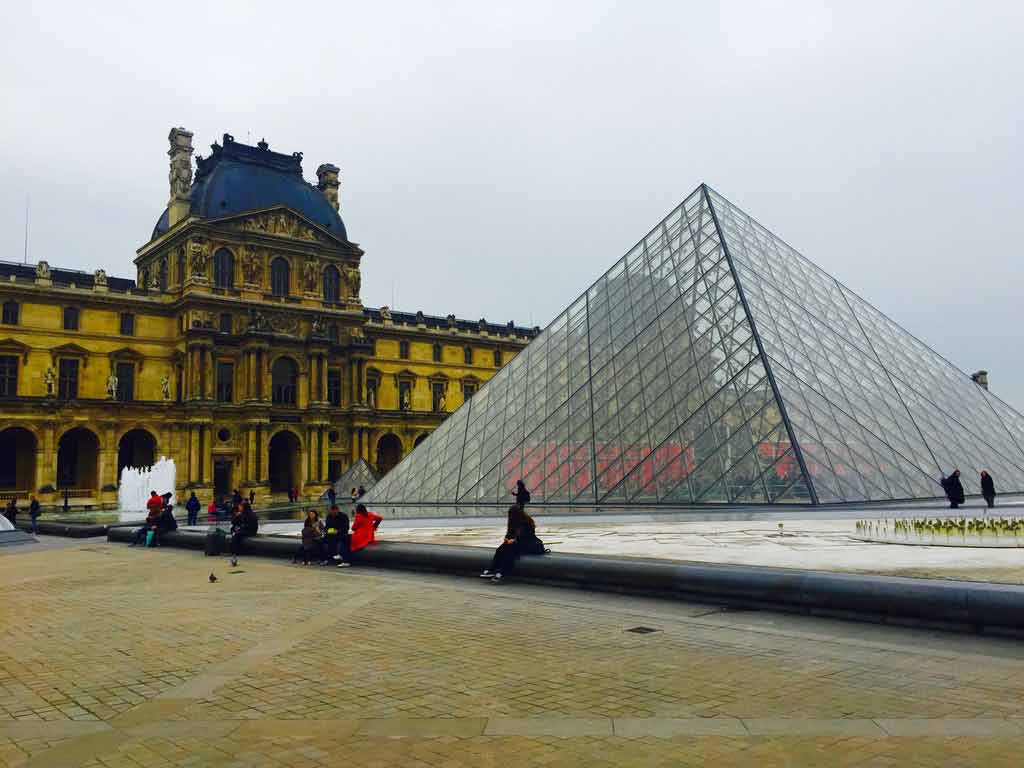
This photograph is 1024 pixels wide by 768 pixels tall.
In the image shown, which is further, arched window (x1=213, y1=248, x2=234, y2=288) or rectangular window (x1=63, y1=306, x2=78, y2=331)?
arched window (x1=213, y1=248, x2=234, y2=288)

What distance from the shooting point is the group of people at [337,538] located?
12680mm

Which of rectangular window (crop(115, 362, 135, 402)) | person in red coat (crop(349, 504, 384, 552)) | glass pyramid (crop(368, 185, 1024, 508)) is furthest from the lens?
rectangular window (crop(115, 362, 135, 402))

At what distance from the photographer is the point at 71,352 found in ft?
151

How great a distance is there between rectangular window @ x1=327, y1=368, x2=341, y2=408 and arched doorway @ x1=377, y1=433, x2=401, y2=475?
5087 mm

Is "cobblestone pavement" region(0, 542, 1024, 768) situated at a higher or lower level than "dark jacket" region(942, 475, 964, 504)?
lower

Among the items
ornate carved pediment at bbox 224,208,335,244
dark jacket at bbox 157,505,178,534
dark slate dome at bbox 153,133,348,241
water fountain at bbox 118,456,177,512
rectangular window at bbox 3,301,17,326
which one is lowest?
dark jacket at bbox 157,505,178,534

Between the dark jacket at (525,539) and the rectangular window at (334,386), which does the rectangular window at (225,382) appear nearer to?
the rectangular window at (334,386)

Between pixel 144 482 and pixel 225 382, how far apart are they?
25.3 ft

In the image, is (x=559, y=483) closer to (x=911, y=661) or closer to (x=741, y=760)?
(x=911, y=661)

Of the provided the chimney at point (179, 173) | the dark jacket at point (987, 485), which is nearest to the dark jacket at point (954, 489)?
the dark jacket at point (987, 485)

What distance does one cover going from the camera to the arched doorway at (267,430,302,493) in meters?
52.6

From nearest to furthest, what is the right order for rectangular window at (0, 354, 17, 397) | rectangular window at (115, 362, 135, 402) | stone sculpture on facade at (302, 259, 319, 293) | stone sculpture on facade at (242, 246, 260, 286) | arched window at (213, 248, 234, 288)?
rectangular window at (0, 354, 17, 397) → rectangular window at (115, 362, 135, 402) → arched window at (213, 248, 234, 288) → stone sculpture on facade at (242, 246, 260, 286) → stone sculpture on facade at (302, 259, 319, 293)

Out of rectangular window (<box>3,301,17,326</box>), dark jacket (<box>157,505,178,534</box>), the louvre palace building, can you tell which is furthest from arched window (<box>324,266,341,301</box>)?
dark jacket (<box>157,505,178,534</box>)

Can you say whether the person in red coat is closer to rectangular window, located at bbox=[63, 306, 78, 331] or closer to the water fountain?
the water fountain
